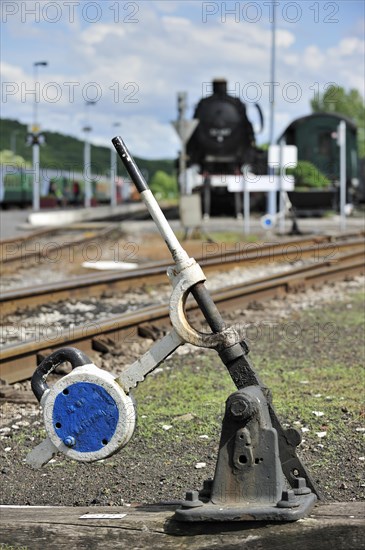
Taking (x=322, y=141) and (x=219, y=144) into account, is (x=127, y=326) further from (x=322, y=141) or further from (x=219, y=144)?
(x=322, y=141)

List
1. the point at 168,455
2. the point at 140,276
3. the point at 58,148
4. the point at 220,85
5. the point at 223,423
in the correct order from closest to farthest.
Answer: the point at 223,423 → the point at 168,455 → the point at 140,276 → the point at 220,85 → the point at 58,148

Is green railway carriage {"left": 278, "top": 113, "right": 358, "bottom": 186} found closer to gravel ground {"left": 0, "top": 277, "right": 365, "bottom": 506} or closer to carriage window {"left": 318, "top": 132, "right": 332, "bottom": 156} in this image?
carriage window {"left": 318, "top": 132, "right": 332, "bottom": 156}

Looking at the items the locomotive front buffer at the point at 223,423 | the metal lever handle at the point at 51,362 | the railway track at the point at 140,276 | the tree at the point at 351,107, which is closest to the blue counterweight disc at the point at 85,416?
the locomotive front buffer at the point at 223,423

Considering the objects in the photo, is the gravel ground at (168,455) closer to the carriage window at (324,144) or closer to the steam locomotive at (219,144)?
the steam locomotive at (219,144)

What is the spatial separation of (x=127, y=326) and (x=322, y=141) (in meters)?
26.3

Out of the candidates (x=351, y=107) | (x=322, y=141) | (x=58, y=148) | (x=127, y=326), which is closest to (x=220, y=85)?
(x=322, y=141)

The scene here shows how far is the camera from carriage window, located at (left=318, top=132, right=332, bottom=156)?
32.8 meters

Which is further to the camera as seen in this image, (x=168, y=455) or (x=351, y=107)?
(x=351, y=107)

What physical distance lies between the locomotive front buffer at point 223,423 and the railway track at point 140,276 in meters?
6.16

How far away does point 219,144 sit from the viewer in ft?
92.3

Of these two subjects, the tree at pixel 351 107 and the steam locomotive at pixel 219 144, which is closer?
the steam locomotive at pixel 219 144

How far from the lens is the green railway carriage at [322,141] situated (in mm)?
32375

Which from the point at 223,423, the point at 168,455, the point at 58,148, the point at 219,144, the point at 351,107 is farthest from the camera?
the point at 58,148

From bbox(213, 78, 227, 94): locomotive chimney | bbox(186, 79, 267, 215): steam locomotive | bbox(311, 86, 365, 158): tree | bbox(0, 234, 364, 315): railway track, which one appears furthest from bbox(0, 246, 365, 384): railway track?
bbox(311, 86, 365, 158): tree
